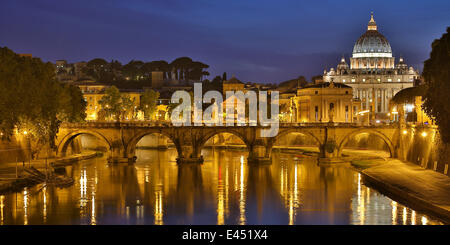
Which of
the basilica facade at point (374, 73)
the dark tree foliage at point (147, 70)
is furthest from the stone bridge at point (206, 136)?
the dark tree foliage at point (147, 70)

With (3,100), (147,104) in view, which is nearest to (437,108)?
(3,100)

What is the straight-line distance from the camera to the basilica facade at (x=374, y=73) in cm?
15312

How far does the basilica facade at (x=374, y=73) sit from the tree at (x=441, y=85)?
100 metres

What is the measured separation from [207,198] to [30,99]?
818 inches

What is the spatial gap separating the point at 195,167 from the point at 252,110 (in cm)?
4384

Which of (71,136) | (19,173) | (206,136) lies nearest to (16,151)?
(19,173)

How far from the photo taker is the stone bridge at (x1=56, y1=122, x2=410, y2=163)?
65.5 meters

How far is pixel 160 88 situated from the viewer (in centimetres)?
15012

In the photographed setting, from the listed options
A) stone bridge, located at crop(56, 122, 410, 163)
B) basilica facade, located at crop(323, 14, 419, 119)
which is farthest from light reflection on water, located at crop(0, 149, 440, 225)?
basilica facade, located at crop(323, 14, 419, 119)

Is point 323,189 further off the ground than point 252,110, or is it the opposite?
point 252,110

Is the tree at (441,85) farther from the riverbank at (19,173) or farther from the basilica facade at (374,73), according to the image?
the basilica facade at (374,73)

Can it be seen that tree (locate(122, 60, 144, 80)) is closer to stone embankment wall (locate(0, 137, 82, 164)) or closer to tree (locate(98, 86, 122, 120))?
tree (locate(98, 86, 122, 120))

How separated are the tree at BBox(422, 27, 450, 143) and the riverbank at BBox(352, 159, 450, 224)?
399 cm
